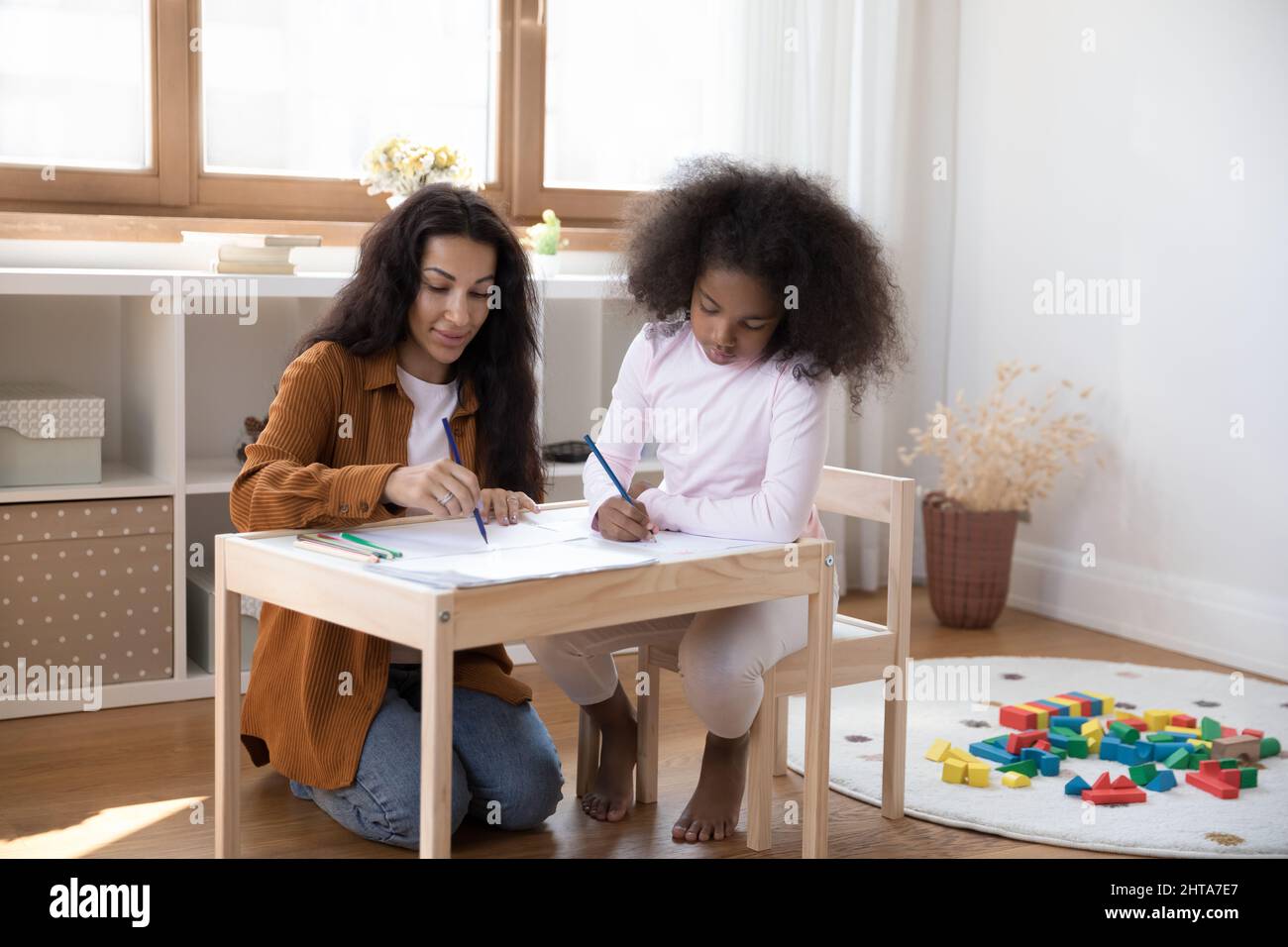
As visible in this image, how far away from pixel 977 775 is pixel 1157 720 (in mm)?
548

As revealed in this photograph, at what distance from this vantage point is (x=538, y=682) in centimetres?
324

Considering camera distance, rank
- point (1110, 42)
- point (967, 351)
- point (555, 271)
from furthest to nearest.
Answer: point (967, 351) → point (1110, 42) → point (555, 271)

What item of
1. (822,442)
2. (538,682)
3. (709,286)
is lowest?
(538,682)

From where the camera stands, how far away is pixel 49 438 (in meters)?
2.94

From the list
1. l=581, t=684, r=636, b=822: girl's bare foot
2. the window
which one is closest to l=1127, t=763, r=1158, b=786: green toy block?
l=581, t=684, r=636, b=822: girl's bare foot

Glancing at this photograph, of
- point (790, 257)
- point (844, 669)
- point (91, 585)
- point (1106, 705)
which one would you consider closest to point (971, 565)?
point (1106, 705)

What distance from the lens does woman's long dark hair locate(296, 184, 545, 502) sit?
2203 mm

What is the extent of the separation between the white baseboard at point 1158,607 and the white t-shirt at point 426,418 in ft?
6.99

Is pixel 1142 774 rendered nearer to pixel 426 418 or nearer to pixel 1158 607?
pixel 1158 607

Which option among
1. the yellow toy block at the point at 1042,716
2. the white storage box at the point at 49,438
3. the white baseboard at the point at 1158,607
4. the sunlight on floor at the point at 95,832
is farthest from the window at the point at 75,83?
the white baseboard at the point at 1158,607

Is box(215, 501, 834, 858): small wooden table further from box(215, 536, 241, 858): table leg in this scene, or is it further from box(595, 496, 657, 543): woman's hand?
box(595, 496, 657, 543): woman's hand

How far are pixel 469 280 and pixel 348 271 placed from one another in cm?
147
